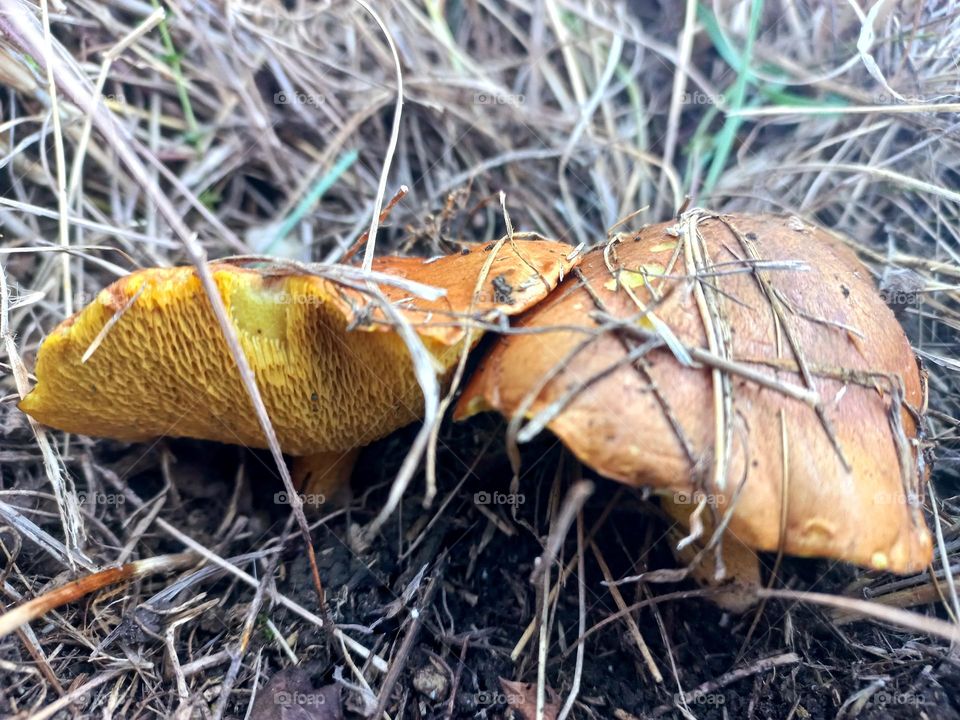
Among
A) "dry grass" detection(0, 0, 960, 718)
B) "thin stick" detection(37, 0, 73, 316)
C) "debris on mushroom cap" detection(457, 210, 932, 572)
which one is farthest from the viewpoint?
"thin stick" detection(37, 0, 73, 316)

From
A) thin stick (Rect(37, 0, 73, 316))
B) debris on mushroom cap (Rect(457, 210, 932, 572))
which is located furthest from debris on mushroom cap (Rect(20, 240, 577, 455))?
thin stick (Rect(37, 0, 73, 316))

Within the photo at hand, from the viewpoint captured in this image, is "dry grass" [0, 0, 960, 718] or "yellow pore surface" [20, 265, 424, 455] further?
"dry grass" [0, 0, 960, 718]

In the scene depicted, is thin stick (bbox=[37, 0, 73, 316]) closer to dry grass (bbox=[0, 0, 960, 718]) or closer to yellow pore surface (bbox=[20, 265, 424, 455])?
dry grass (bbox=[0, 0, 960, 718])

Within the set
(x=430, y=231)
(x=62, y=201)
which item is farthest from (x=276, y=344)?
(x=62, y=201)

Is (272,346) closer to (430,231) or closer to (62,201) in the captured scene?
(430,231)

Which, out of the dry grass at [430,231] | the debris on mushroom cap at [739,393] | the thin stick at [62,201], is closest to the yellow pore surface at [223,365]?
the dry grass at [430,231]

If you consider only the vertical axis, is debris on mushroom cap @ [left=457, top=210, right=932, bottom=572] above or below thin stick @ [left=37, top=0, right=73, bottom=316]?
below

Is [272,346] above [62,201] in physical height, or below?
below

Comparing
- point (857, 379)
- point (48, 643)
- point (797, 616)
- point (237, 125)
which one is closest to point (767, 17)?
point (857, 379)
